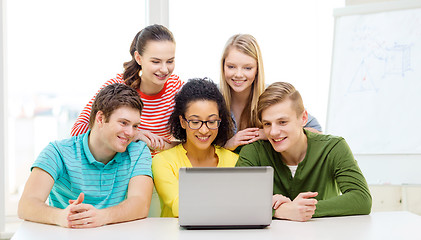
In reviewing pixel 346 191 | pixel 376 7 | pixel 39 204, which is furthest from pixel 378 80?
pixel 39 204

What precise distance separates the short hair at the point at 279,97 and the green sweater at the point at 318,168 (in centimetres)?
15

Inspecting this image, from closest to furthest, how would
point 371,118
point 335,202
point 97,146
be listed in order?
point 335,202, point 97,146, point 371,118

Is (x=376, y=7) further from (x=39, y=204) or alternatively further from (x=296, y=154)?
(x=39, y=204)

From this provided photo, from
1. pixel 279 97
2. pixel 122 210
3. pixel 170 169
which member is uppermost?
pixel 279 97

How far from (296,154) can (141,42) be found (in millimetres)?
959

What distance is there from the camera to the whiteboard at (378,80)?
316cm

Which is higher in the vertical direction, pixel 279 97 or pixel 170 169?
pixel 279 97

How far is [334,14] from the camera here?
11.2 feet

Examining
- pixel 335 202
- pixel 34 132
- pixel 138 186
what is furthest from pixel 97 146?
pixel 34 132

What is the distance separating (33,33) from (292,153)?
2.04 metres

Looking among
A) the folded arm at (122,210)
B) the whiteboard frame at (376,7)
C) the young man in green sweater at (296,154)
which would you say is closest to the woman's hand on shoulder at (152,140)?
the folded arm at (122,210)

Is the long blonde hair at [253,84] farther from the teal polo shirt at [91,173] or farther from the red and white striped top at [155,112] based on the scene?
the teal polo shirt at [91,173]

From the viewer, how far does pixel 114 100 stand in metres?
2.05

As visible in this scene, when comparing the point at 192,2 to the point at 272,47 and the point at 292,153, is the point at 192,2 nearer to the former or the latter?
the point at 272,47
